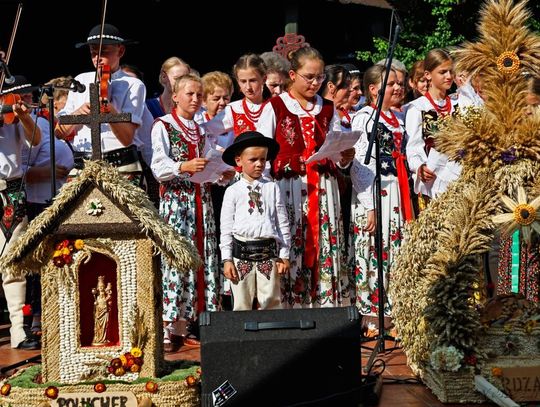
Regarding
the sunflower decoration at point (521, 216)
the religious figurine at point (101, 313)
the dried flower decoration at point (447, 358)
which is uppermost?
the sunflower decoration at point (521, 216)

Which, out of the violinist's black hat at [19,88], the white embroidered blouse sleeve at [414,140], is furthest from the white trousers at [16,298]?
the white embroidered blouse sleeve at [414,140]

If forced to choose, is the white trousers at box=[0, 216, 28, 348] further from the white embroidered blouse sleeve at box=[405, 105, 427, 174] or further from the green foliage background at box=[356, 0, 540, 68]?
the green foliage background at box=[356, 0, 540, 68]

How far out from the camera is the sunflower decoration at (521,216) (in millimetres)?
5633

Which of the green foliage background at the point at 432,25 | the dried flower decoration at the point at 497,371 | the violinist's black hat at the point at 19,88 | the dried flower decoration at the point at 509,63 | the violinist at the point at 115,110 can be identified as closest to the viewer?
the dried flower decoration at the point at 497,371

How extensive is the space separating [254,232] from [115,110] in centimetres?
124

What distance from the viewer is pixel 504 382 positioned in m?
5.58

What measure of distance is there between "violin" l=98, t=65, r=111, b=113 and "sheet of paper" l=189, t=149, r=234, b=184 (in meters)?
0.80

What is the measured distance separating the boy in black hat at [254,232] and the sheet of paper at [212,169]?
206 millimetres

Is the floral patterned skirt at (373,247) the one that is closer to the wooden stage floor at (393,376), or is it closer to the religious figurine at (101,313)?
the wooden stage floor at (393,376)

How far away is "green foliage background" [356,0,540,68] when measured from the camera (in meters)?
14.3

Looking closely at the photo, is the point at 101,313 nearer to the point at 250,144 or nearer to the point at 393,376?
the point at 393,376

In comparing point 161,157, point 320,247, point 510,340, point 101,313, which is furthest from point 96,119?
point 320,247

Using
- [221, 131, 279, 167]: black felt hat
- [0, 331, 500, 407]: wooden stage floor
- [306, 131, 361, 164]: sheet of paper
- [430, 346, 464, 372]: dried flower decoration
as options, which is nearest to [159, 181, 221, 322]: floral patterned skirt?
[0, 331, 500, 407]: wooden stage floor

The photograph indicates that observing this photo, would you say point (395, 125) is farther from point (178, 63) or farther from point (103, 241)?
point (103, 241)
